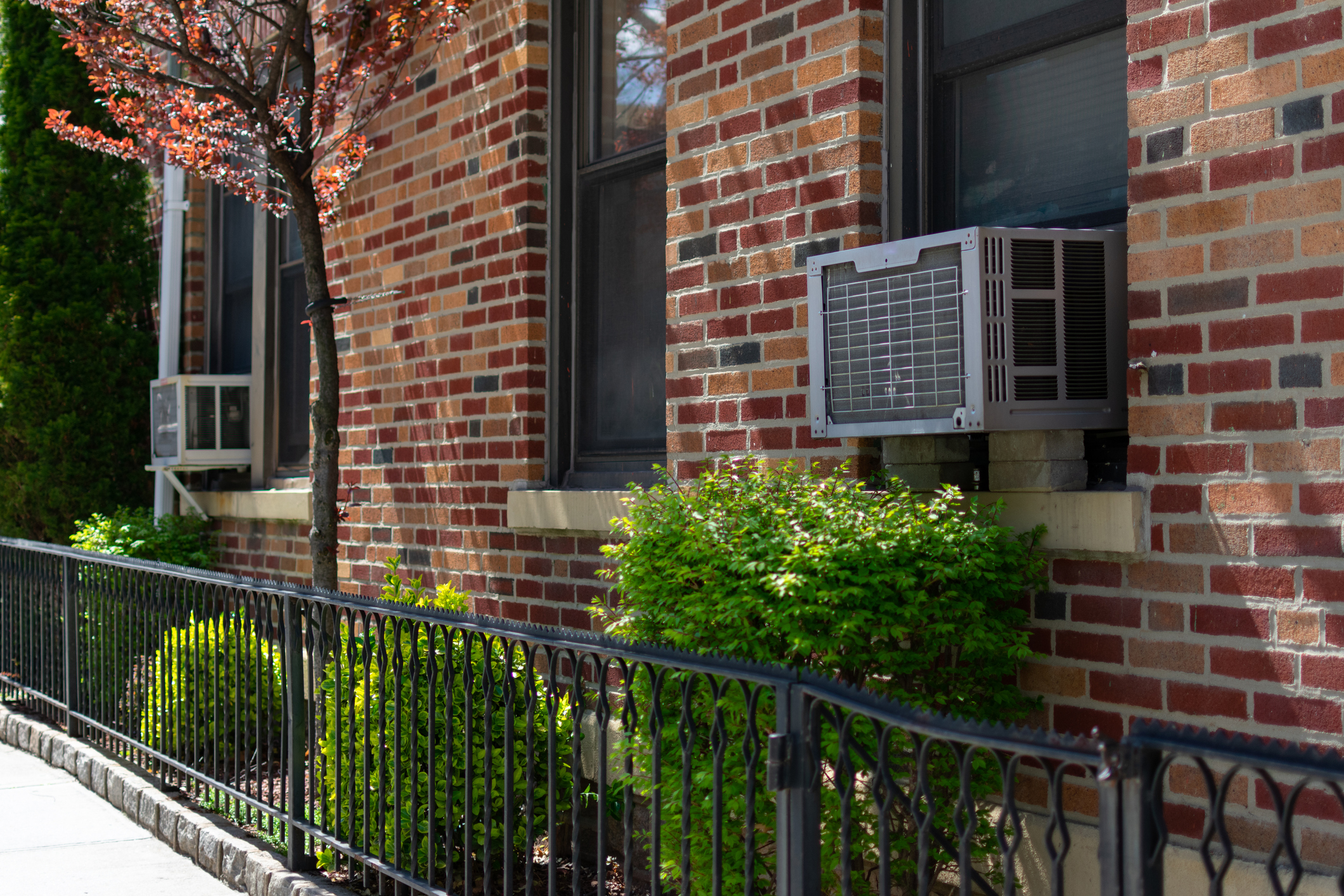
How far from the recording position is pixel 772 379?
14.5ft

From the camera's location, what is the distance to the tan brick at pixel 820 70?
4219mm

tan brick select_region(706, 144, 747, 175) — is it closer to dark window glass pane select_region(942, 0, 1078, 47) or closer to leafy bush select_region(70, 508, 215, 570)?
dark window glass pane select_region(942, 0, 1078, 47)

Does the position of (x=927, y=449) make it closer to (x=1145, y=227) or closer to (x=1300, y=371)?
(x=1145, y=227)

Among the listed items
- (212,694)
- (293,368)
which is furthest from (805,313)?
(293,368)

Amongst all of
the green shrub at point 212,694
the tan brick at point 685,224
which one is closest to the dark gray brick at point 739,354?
the tan brick at point 685,224

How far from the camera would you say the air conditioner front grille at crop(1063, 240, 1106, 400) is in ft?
11.5

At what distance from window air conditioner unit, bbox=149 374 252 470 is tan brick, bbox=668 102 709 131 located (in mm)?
4851

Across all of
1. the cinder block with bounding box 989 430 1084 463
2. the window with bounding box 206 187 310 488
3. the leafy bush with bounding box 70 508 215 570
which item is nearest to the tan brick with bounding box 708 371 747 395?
the cinder block with bounding box 989 430 1084 463

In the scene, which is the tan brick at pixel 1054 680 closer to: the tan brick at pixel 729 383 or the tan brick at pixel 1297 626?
the tan brick at pixel 1297 626

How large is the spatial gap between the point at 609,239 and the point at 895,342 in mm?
2325

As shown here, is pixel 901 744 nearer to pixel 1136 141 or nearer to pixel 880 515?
pixel 880 515

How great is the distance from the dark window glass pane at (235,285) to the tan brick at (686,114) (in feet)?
17.0

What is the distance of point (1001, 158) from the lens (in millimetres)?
4090

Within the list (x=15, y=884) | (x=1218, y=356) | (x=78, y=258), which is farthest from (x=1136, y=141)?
(x=78, y=258)
